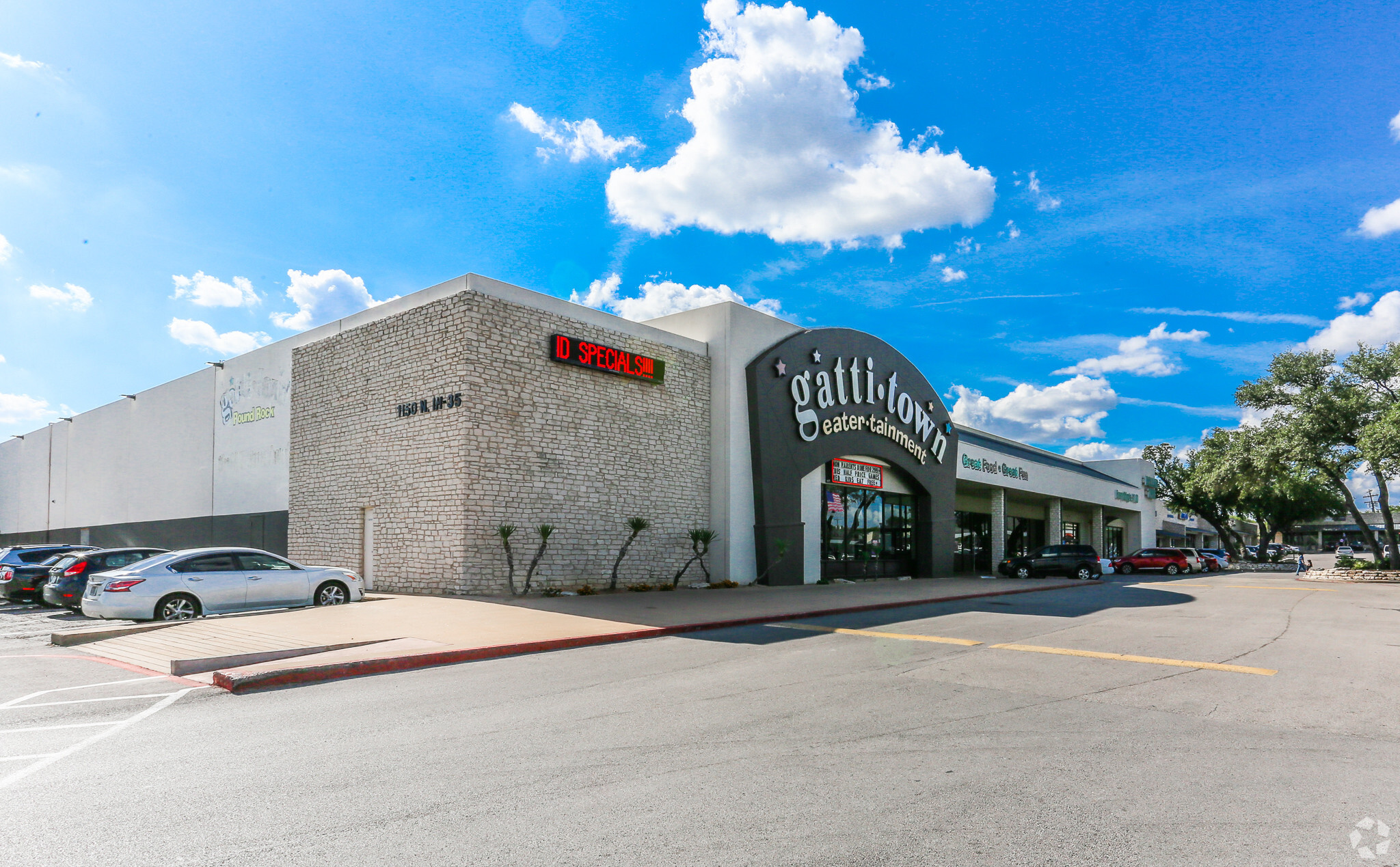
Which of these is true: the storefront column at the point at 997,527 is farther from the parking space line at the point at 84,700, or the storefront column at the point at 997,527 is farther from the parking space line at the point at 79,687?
the parking space line at the point at 84,700

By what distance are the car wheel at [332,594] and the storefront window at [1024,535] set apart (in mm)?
38068

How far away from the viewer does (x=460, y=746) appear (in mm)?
6184

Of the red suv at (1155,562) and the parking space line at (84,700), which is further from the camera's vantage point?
the red suv at (1155,562)

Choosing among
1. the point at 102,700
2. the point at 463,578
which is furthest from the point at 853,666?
the point at 463,578

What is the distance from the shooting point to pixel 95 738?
21.9ft

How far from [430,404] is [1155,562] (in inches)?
1551

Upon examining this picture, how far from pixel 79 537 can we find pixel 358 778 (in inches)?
1776

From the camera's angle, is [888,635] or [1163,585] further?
[1163,585]

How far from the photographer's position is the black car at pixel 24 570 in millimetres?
19250

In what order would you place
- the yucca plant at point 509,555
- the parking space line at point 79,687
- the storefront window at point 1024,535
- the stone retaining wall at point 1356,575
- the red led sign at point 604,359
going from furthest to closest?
the storefront window at point 1024,535, the stone retaining wall at point 1356,575, the red led sign at point 604,359, the yucca plant at point 509,555, the parking space line at point 79,687

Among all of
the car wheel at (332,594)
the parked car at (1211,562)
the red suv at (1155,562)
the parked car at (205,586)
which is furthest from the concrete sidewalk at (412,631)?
the parked car at (1211,562)

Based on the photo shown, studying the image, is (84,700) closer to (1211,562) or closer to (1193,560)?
(1193,560)

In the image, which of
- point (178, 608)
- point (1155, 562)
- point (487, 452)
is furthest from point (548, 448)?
point (1155, 562)

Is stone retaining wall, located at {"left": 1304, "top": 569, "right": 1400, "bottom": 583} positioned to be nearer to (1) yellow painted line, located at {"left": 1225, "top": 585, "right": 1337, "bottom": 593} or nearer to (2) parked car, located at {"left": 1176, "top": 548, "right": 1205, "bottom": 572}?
(2) parked car, located at {"left": 1176, "top": 548, "right": 1205, "bottom": 572}
